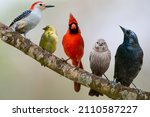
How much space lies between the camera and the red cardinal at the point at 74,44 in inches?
82.1

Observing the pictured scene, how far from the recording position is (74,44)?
82.0 inches

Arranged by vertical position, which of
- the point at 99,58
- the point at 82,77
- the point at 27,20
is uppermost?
the point at 27,20

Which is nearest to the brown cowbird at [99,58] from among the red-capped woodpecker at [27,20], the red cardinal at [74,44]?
the red cardinal at [74,44]

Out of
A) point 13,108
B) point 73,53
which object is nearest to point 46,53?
point 73,53

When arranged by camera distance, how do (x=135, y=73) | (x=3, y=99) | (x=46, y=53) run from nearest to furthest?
(x=46, y=53), (x=135, y=73), (x=3, y=99)

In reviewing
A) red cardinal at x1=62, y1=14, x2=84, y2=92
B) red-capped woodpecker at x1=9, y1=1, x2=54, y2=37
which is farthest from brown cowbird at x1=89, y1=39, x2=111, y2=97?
red-capped woodpecker at x1=9, y1=1, x2=54, y2=37

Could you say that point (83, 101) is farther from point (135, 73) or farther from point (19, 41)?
point (19, 41)

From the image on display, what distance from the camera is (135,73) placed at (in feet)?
7.13

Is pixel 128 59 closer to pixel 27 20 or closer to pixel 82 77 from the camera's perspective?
pixel 82 77

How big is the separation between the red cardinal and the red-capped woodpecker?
22cm

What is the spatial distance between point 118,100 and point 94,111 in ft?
0.78

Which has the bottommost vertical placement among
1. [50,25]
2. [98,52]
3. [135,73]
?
[135,73]

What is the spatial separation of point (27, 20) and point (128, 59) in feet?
2.22

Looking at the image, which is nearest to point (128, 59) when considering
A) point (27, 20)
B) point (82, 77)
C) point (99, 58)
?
point (99, 58)
